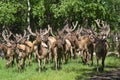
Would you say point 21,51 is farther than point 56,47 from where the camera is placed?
No

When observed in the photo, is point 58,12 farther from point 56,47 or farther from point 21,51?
point 21,51

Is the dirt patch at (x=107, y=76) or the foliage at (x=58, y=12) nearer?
the dirt patch at (x=107, y=76)

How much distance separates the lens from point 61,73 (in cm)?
2003

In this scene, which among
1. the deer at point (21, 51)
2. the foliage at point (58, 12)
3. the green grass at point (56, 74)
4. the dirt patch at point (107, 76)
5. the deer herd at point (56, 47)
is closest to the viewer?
the dirt patch at point (107, 76)

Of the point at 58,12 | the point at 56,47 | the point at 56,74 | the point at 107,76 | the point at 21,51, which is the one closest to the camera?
the point at 107,76

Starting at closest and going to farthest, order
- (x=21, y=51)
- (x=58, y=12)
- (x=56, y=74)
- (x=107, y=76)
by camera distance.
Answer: (x=107, y=76) < (x=56, y=74) < (x=21, y=51) < (x=58, y=12)

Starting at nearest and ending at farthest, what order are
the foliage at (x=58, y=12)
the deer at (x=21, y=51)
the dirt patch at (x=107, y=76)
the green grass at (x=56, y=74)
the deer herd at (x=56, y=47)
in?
the dirt patch at (x=107, y=76)
the green grass at (x=56, y=74)
the deer herd at (x=56, y=47)
the deer at (x=21, y=51)
the foliage at (x=58, y=12)

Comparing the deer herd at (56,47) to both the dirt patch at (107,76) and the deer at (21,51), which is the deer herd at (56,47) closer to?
the deer at (21,51)

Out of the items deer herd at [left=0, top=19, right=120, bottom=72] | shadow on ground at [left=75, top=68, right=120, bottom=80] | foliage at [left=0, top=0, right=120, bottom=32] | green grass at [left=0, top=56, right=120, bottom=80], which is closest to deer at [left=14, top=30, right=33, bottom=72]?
deer herd at [left=0, top=19, right=120, bottom=72]

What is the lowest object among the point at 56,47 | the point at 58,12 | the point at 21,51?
the point at 21,51

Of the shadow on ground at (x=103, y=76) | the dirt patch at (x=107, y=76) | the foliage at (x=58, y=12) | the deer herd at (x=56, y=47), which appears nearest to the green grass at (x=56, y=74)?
the shadow on ground at (x=103, y=76)

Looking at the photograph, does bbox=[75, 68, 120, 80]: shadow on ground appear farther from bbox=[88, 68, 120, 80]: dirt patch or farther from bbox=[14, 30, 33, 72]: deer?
bbox=[14, 30, 33, 72]: deer

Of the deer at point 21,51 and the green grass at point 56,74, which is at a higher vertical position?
the deer at point 21,51

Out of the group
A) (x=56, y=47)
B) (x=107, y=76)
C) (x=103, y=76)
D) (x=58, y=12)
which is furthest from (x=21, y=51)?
(x=58, y=12)
